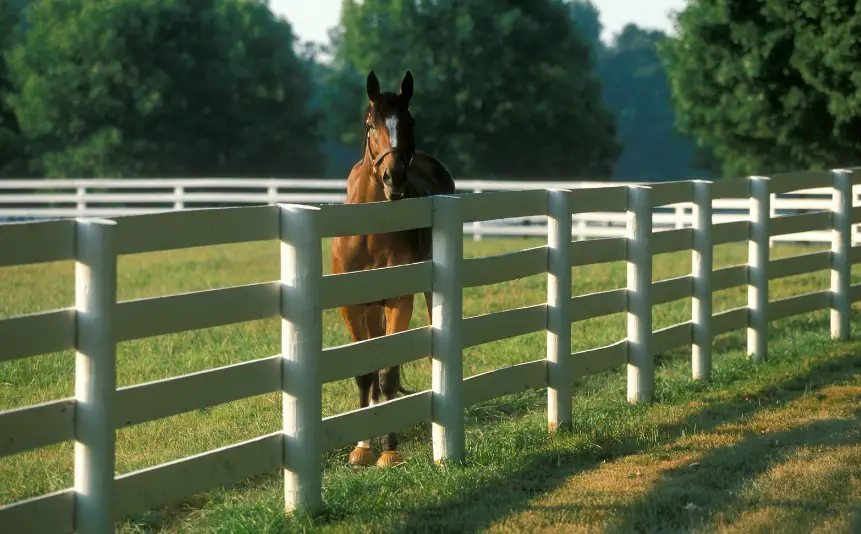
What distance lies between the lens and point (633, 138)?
318 ft

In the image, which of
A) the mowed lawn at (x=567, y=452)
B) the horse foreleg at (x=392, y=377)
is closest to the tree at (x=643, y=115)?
the mowed lawn at (x=567, y=452)

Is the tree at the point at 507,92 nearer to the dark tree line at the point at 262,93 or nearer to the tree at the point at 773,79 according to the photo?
the dark tree line at the point at 262,93

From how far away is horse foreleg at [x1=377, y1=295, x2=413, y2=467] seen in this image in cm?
666

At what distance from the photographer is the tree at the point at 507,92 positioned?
46.7 meters

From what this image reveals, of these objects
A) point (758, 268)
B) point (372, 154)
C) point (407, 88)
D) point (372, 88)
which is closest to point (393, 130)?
point (372, 154)

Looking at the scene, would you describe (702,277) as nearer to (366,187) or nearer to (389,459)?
(366,187)

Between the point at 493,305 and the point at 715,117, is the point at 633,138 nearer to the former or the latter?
the point at 715,117

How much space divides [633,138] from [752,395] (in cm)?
8995

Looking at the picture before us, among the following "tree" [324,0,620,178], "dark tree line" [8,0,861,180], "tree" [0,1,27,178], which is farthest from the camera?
"tree" [0,1,27,178]

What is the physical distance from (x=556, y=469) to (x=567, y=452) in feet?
1.14

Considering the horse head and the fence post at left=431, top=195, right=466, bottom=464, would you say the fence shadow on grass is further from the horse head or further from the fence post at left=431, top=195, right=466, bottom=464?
the horse head

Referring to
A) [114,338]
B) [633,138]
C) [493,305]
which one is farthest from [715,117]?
[633,138]

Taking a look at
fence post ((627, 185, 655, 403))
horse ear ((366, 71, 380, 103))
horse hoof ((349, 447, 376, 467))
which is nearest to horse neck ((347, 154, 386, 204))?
horse ear ((366, 71, 380, 103))

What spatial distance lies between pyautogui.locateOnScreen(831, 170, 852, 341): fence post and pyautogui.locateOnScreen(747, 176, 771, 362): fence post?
1432 millimetres
